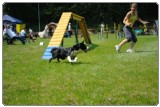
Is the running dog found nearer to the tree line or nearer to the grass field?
the grass field

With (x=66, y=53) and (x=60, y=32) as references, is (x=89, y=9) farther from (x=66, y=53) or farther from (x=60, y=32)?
(x=66, y=53)

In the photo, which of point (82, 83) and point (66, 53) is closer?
point (82, 83)

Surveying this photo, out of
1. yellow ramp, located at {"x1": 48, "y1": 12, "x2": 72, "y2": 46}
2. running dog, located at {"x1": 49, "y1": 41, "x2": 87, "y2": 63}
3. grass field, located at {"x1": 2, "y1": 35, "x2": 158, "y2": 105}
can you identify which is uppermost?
yellow ramp, located at {"x1": 48, "y1": 12, "x2": 72, "y2": 46}

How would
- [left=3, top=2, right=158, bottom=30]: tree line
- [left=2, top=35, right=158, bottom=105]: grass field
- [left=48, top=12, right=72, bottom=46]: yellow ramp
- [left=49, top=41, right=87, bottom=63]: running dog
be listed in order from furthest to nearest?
1. [left=3, top=2, right=158, bottom=30]: tree line
2. [left=48, top=12, right=72, bottom=46]: yellow ramp
3. [left=49, top=41, right=87, bottom=63]: running dog
4. [left=2, top=35, right=158, bottom=105]: grass field

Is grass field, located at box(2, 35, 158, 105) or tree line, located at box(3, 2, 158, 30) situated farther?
tree line, located at box(3, 2, 158, 30)

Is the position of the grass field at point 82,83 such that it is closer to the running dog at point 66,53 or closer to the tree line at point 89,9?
the running dog at point 66,53

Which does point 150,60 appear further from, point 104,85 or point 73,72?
point 104,85

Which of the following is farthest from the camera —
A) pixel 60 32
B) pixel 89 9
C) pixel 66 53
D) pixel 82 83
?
pixel 89 9

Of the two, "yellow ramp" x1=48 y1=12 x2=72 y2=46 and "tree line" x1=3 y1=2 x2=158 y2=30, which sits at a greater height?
"tree line" x1=3 y1=2 x2=158 y2=30

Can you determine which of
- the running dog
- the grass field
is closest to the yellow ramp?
the running dog

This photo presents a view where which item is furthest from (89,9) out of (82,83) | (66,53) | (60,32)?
(82,83)

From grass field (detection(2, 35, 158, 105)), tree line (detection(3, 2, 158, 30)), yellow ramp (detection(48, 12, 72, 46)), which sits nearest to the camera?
grass field (detection(2, 35, 158, 105))

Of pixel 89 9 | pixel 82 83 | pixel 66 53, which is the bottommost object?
pixel 82 83

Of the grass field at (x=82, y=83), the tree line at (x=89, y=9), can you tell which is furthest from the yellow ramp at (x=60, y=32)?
the grass field at (x=82, y=83)
